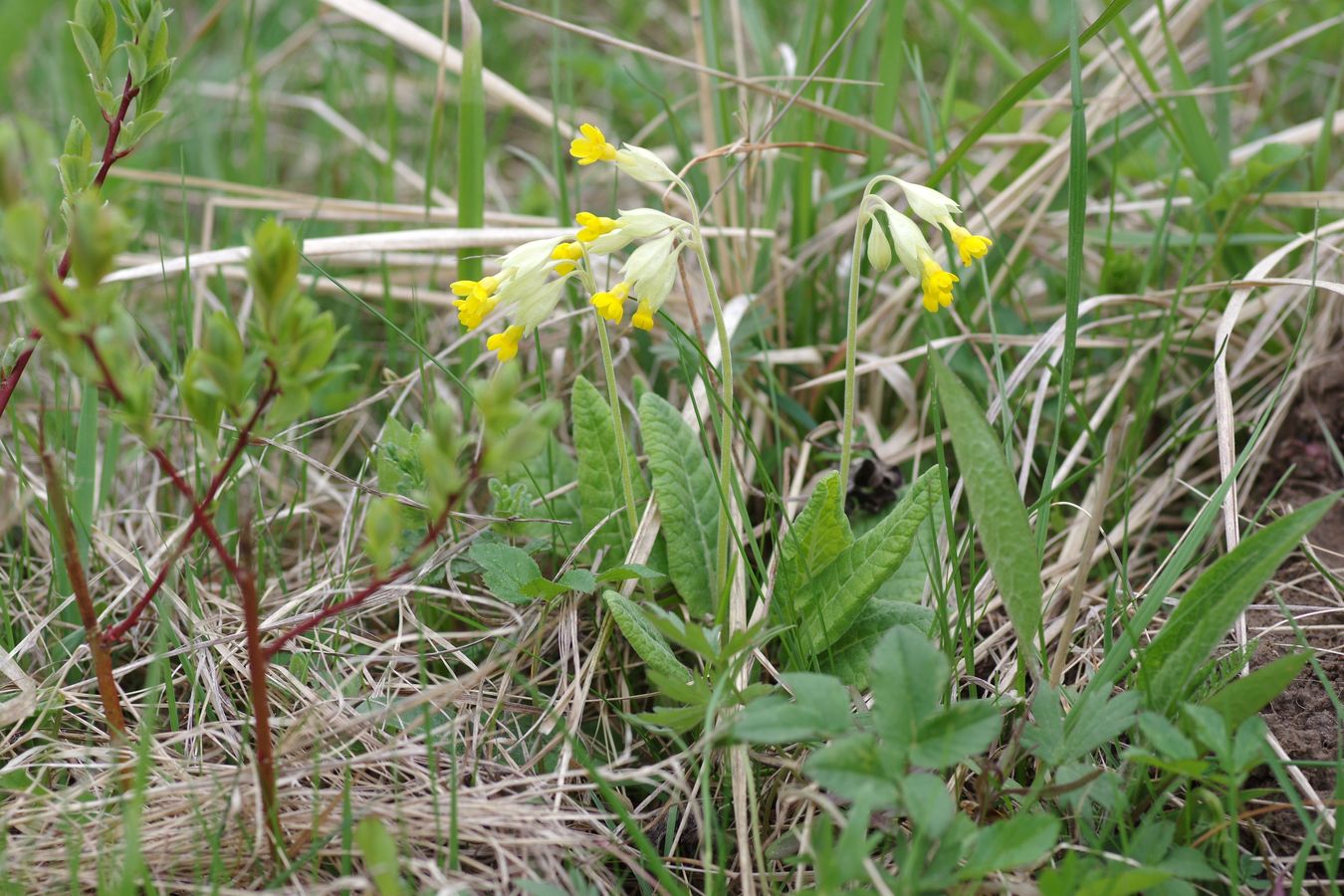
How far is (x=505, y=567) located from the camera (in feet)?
6.56

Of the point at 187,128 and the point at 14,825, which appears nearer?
the point at 14,825

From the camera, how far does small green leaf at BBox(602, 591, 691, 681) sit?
1806 mm

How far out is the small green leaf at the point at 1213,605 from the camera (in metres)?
1.62

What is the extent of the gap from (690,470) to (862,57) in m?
1.50

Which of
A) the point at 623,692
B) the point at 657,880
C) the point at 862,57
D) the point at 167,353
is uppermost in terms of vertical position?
the point at 862,57

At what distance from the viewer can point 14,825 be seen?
1648mm

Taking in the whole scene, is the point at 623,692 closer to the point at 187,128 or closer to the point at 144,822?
the point at 144,822

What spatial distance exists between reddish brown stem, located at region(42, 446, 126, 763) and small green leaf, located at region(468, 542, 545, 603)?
59 centimetres

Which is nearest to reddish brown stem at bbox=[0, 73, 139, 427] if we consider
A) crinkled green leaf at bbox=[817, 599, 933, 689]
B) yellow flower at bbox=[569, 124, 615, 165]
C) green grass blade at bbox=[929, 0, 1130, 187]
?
yellow flower at bbox=[569, 124, 615, 165]

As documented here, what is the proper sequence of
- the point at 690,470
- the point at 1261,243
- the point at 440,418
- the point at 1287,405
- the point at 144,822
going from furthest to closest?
the point at 1261,243
the point at 1287,405
the point at 690,470
the point at 144,822
the point at 440,418

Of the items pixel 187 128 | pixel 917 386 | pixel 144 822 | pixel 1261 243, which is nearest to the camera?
pixel 144 822

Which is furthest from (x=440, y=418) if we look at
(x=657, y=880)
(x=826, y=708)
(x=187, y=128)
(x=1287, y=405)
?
(x=187, y=128)

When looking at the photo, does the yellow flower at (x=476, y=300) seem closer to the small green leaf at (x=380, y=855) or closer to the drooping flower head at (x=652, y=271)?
the drooping flower head at (x=652, y=271)

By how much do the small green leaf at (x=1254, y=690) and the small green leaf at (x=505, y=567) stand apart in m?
1.06
